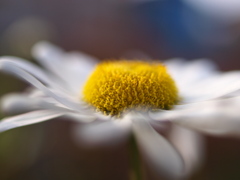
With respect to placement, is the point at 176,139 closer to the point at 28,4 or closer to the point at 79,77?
the point at 79,77

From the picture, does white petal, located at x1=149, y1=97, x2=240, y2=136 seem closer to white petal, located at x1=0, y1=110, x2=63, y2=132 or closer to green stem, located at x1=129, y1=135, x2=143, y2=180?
green stem, located at x1=129, y1=135, x2=143, y2=180

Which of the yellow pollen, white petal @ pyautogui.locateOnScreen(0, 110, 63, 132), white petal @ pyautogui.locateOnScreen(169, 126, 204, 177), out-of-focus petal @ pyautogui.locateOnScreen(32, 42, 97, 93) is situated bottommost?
white petal @ pyautogui.locateOnScreen(169, 126, 204, 177)

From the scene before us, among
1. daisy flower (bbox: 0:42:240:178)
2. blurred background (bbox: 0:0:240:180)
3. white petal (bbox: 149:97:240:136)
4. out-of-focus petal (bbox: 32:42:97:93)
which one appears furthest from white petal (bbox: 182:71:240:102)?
blurred background (bbox: 0:0:240:180)

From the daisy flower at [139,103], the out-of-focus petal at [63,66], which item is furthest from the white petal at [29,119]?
the out-of-focus petal at [63,66]

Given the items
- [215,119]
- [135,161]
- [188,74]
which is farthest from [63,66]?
[215,119]

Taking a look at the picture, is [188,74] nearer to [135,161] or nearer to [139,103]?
[139,103]

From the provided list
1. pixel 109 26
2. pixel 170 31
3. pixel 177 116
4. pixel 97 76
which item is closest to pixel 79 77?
pixel 97 76

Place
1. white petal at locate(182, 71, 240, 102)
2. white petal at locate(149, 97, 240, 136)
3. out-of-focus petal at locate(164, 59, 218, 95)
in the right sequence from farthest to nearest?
out-of-focus petal at locate(164, 59, 218, 95) → white petal at locate(182, 71, 240, 102) → white petal at locate(149, 97, 240, 136)
